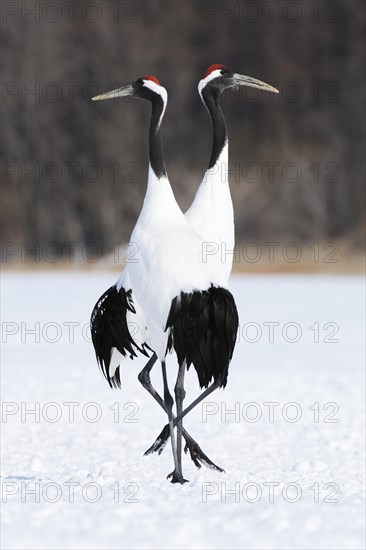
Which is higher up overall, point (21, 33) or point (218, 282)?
point (21, 33)

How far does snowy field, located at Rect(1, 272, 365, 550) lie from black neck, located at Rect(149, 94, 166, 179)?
1.47m

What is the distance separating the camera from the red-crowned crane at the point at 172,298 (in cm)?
448

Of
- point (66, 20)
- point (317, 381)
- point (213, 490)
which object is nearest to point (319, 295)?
point (317, 381)

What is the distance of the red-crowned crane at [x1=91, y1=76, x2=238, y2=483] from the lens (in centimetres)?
448

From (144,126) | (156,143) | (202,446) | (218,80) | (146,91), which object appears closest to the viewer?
(156,143)

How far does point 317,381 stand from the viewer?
319 inches

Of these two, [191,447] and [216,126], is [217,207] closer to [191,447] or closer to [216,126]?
[216,126]

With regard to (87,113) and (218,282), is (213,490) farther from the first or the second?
(87,113)

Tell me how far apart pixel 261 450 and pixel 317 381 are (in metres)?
2.37

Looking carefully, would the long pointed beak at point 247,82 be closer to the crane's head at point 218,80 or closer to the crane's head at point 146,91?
the crane's head at point 218,80

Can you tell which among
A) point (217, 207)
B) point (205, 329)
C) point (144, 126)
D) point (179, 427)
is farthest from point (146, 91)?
point (144, 126)

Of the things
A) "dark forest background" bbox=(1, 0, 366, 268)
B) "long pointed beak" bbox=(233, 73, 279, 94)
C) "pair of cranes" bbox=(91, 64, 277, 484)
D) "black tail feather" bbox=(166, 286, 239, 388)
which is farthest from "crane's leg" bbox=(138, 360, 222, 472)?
"dark forest background" bbox=(1, 0, 366, 268)

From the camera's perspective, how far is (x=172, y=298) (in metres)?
4.46

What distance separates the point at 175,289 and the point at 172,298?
0.04 meters
